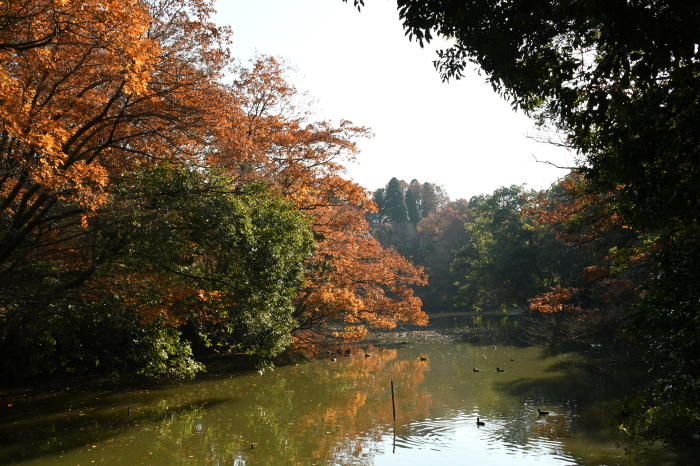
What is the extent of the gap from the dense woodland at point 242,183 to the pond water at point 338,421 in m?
1.21

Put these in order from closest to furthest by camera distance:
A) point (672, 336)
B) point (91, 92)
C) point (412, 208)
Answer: point (672, 336) → point (91, 92) → point (412, 208)

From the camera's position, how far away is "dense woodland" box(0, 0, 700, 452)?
5312 mm

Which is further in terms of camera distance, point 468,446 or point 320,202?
point 320,202

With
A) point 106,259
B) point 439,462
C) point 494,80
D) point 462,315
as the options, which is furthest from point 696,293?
point 462,315

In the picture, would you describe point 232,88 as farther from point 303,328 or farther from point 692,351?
point 692,351

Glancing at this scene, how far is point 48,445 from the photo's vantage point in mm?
8648

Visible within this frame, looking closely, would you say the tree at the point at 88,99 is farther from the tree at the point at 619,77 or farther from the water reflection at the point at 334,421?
the tree at the point at 619,77

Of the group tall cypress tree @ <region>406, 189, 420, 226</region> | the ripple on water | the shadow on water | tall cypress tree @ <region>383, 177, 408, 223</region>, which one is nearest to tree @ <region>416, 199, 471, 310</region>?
tall cypress tree @ <region>383, 177, 408, 223</region>

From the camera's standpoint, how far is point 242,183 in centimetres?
1227

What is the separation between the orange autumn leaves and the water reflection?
2.57m

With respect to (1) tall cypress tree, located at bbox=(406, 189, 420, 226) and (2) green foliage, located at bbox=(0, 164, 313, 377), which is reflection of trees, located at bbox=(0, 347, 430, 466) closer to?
(2) green foliage, located at bbox=(0, 164, 313, 377)

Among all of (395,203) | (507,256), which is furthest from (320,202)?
(395,203)

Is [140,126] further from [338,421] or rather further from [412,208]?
[412,208]

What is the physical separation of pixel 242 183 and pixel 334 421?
19.0ft
